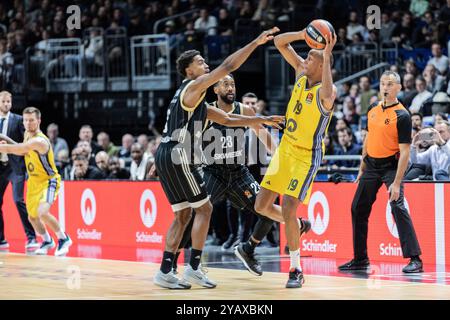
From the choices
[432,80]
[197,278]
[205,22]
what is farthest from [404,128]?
[205,22]

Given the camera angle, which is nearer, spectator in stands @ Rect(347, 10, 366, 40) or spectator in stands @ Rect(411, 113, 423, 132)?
spectator in stands @ Rect(411, 113, 423, 132)

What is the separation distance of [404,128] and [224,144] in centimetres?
207

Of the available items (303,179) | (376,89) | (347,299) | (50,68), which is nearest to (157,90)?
(50,68)

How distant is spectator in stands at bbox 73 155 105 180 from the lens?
1703 centimetres

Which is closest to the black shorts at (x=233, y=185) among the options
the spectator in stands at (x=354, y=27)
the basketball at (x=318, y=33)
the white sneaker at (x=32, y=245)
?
the basketball at (x=318, y=33)

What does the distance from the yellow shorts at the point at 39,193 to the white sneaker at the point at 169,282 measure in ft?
16.1

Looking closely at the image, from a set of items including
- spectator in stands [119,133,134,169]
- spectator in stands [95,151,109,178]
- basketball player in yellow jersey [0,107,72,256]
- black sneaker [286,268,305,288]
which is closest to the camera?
black sneaker [286,268,305,288]

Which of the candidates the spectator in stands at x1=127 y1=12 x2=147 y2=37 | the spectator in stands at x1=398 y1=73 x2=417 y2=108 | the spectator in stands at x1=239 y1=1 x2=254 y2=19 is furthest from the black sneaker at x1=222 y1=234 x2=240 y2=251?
the spectator in stands at x1=127 y1=12 x2=147 y2=37

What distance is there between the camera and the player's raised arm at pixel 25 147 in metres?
12.8

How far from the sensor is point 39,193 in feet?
46.6

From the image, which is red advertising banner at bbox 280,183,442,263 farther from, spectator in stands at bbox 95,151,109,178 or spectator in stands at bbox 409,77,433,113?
spectator in stands at bbox 95,151,109,178

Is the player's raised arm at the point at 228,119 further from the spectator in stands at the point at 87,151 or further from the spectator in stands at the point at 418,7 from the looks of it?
the spectator in stands at the point at 418,7

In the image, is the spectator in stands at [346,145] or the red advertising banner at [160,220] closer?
the red advertising banner at [160,220]

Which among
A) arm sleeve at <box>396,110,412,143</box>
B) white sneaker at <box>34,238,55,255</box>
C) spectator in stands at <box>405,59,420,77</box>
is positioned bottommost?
white sneaker at <box>34,238,55,255</box>
